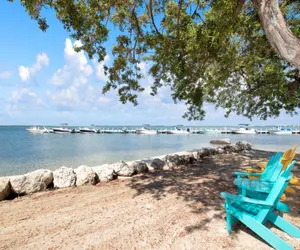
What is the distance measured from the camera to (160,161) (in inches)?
271

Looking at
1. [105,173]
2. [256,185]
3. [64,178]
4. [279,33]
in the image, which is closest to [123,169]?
[105,173]

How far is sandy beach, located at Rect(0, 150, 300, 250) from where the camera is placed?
7.91 feet

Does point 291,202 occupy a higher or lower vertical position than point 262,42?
lower

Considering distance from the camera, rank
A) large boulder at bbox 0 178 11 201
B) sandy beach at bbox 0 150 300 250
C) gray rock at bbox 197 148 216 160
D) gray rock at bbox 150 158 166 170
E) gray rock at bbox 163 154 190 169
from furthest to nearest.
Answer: gray rock at bbox 197 148 216 160 → gray rock at bbox 163 154 190 169 → gray rock at bbox 150 158 166 170 → large boulder at bbox 0 178 11 201 → sandy beach at bbox 0 150 300 250

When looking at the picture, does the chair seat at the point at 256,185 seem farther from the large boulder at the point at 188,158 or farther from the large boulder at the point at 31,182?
the large boulder at the point at 188,158

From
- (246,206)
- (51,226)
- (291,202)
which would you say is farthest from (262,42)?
(51,226)

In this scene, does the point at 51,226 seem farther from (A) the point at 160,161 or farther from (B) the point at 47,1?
(A) the point at 160,161

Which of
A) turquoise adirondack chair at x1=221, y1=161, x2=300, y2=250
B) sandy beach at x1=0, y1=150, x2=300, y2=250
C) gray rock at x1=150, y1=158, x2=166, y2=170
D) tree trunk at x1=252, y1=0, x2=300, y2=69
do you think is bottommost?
sandy beach at x1=0, y1=150, x2=300, y2=250

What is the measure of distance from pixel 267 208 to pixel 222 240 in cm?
65

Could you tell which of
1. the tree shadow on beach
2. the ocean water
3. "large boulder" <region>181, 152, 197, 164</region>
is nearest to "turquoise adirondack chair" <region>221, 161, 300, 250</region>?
the tree shadow on beach

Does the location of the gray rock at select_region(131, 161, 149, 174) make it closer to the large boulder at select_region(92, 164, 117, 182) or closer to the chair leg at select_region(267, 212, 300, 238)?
the large boulder at select_region(92, 164, 117, 182)

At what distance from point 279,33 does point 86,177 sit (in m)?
4.68

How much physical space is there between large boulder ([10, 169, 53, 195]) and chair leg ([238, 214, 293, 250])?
13.5 feet

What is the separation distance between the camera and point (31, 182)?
4.40m
